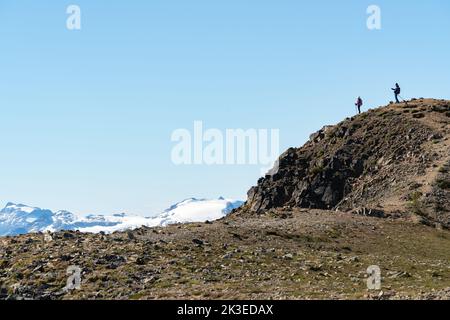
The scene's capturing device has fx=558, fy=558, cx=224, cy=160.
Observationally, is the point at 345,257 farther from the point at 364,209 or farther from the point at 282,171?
the point at 282,171

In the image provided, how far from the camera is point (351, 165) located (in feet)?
233

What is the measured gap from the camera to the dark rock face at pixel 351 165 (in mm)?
65625

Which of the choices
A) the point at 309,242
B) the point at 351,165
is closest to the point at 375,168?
the point at 351,165

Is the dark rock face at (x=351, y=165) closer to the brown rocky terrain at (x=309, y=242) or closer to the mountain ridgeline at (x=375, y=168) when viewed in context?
the mountain ridgeline at (x=375, y=168)

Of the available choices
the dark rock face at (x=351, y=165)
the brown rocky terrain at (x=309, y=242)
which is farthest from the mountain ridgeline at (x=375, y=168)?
the brown rocky terrain at (x=309, y=242)

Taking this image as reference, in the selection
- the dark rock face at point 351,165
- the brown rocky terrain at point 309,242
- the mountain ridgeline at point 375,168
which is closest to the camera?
the brown rocky terrain at point 309,242

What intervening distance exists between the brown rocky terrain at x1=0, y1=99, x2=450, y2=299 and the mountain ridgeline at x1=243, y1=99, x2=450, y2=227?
17 cm

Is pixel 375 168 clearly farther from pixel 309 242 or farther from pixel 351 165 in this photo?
pixel 309 242

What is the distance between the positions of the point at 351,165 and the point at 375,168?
332 centimetres

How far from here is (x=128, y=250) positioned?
37.9 m

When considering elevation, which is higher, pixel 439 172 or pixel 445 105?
pixel 445 105
